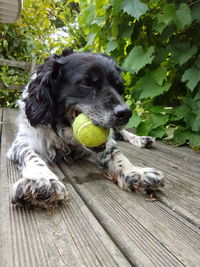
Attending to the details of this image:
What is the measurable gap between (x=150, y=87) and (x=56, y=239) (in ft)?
7.96

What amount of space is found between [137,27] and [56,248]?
2.94m

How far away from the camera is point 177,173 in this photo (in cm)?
206

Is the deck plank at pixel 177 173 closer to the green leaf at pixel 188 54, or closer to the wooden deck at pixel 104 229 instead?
the wooden deck at pixel 104 229

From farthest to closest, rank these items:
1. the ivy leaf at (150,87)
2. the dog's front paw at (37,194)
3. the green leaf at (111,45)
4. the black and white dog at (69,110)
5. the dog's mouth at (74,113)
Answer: the green leaf at (111,45) → the ivy leaf at (150,87) → the dog's mouth at (74,113) → the black and white dog at (69,110) → the dog's front paw at (37,194)

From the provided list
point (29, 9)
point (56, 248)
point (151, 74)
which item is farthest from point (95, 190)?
point (29, 9)

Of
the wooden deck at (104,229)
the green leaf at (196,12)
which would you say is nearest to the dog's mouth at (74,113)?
the wooden deck at (104,229)

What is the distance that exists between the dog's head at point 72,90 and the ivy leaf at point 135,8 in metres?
0.65

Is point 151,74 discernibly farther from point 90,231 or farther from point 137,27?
point 90,231

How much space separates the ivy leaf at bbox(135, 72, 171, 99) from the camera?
3.12m

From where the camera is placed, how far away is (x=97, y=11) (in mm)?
3377

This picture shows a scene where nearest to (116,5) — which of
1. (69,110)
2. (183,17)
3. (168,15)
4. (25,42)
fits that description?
(168,15)

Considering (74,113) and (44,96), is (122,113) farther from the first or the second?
(44,96)

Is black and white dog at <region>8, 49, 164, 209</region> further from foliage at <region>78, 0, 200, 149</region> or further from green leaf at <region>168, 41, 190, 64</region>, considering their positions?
green leaf at <region>168, 41, 190, 64</region>

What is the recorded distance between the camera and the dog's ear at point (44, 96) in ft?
6.98
